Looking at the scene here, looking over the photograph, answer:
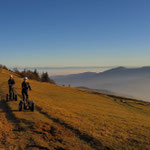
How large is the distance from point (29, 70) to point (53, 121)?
12006 centimetres

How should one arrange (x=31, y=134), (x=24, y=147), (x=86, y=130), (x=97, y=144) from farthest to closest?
1. (x=86, y=130)
2. (x=31, y=134)
3. (x=97, y=144)
4. (x=24, y=147)

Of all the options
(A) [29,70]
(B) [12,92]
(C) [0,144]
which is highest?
(A) [29,70]

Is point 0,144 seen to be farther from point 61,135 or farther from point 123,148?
point 123,148

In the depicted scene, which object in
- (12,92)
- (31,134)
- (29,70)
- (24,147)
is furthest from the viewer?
(29,70)

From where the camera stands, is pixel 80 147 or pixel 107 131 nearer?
pixel 80 147

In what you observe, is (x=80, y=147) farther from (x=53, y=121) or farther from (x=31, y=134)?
(x=53, y=121)

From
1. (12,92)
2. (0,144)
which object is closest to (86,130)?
(0,144)

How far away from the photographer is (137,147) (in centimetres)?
860

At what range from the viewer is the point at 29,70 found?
126000mm

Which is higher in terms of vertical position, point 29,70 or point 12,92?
point 29,70

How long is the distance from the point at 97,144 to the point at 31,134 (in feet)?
13.7

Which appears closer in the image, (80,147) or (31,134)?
(80,147)

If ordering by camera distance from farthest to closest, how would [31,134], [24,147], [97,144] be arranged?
1. [31,134]
2. [97,144]
3. [24,147]

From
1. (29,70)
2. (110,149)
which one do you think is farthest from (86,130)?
(29,70)
